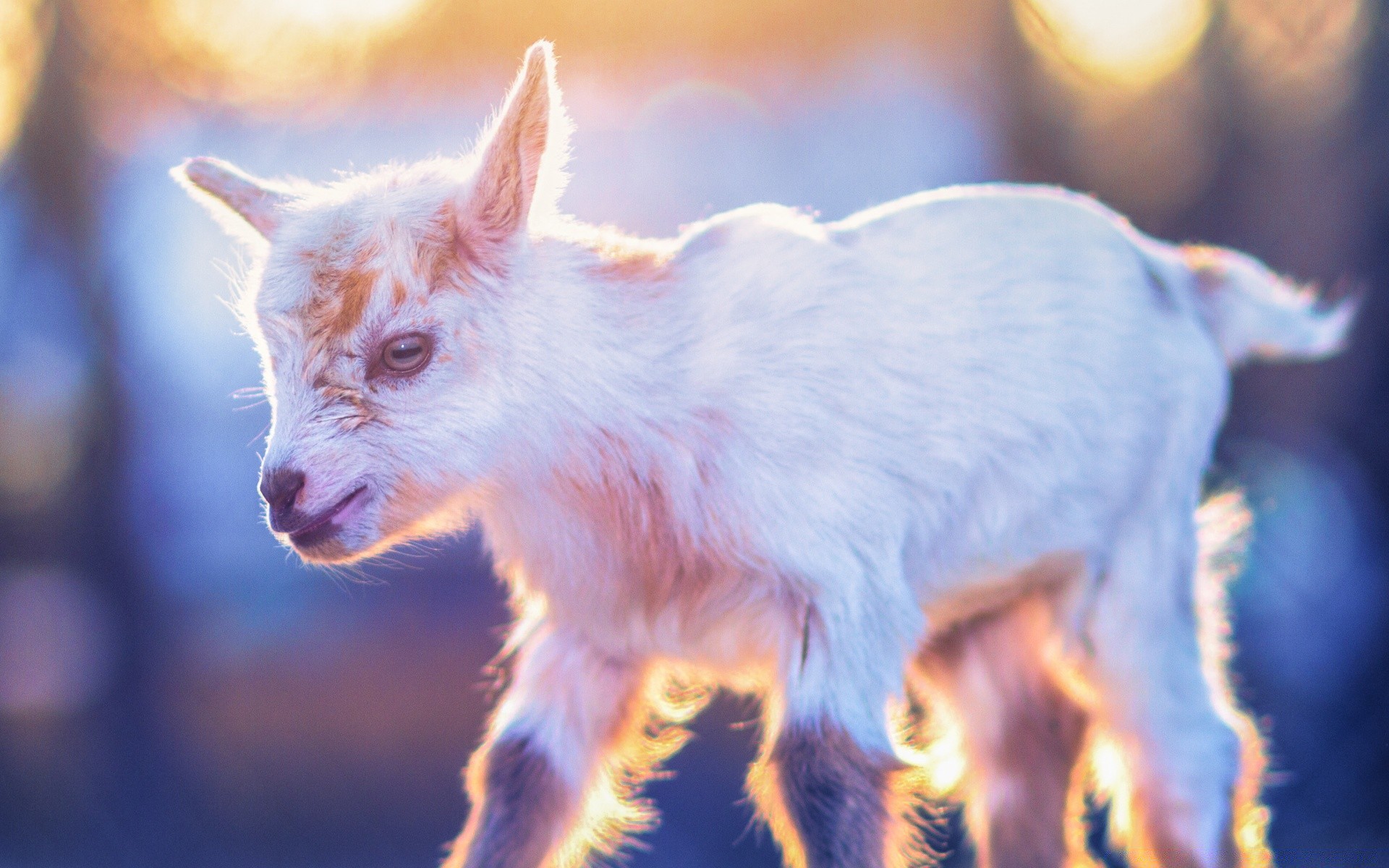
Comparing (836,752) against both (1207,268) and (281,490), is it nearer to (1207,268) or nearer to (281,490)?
(281,490)

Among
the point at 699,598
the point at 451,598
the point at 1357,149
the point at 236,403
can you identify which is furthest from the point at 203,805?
the point at 1357,149

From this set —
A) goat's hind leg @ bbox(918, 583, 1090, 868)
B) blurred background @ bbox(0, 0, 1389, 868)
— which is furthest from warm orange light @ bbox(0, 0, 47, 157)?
goat's hind leg @ bbox(918, 583, 1090, 868)

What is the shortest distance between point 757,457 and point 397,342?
1.65 ft

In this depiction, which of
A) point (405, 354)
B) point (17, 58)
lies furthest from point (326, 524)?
point (17, 58)

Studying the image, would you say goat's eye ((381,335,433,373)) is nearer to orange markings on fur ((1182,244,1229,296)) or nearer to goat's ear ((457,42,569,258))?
goat's ear ((457,42,569,258))

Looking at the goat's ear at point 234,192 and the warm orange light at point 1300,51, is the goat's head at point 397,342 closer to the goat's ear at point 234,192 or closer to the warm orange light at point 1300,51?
the goat's ear at point 234,192

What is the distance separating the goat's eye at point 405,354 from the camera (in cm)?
147

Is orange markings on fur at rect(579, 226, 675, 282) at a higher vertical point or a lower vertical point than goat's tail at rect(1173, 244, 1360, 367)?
lower

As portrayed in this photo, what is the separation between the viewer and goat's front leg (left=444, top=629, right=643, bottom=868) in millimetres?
1702

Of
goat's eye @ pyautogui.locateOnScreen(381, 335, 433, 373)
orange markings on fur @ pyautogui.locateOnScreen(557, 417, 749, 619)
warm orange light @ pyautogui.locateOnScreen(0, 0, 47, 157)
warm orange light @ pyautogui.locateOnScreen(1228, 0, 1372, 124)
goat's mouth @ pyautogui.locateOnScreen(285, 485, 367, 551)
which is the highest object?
warm orange light @ pyautogui.locateOnScreen(1228, 0, 1372, 124)

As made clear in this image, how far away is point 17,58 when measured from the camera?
3.55 metres

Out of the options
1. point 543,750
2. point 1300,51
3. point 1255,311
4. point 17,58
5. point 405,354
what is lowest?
point 543,750

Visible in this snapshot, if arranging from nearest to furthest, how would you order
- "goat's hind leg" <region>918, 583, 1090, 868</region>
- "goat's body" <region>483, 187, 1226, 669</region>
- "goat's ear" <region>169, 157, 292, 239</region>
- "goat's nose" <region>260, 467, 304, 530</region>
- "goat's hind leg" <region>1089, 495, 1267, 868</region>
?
1. "goat's nose" <region>260, 467, 304, 530</region>
2. "goat's body" <region>483, 187, 1226, 669</region>
3. "goat's ear" <region>169, 157, 292, 239</region>
4. "goat's hind leg" <region>1089, 495, 1267, 868</region>
5. "goat's hind leg" <region>918, 583, 1090, 868</region>

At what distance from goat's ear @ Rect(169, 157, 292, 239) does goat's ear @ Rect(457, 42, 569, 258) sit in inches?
13.4
